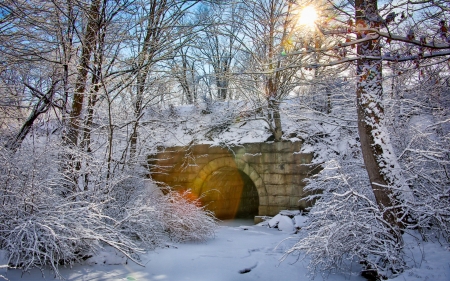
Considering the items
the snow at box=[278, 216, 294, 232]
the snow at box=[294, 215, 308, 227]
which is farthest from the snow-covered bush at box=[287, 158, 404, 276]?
the snow at box=[278, 216, 294, 232]

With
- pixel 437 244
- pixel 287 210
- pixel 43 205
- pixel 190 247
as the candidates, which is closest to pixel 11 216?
pixel 43 205

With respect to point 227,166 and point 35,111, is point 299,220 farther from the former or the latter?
point 35,111

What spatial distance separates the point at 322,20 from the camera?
150 inches

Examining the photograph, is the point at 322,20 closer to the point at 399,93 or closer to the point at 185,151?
the point at 399,93

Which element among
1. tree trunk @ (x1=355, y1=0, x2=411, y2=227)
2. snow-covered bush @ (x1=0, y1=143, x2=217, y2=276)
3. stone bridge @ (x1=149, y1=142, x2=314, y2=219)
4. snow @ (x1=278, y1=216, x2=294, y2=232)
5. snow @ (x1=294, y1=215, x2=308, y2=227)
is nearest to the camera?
snow-covered bush @ (x1=0, y1=143, x2=217, y2=276)

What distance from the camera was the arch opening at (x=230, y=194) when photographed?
1063cm

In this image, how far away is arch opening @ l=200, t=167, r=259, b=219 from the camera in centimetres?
1063

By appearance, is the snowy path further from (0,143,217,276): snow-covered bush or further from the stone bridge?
the stone bridge

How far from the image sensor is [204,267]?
4.89 metres

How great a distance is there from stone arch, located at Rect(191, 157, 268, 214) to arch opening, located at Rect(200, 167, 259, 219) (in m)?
0.16

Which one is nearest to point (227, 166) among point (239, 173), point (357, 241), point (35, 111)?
point (239, 173)

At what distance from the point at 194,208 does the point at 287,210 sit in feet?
9.91

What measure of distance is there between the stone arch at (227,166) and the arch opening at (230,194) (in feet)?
0.53

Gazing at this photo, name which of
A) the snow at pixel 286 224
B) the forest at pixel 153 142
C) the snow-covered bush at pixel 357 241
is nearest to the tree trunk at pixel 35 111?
the forest at pixel 153 142
